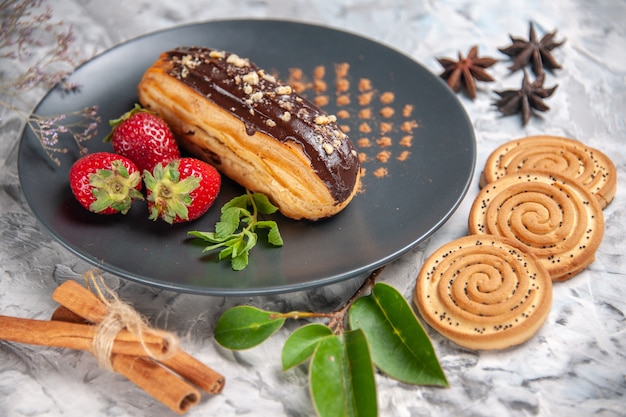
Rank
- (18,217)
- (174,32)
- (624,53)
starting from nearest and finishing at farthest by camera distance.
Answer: (18,217) → (174,32) → (624,53)

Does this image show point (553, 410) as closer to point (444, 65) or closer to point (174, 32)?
point (444, 65)

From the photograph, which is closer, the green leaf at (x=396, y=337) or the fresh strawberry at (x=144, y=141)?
the green leaf at (x=396, y=337)

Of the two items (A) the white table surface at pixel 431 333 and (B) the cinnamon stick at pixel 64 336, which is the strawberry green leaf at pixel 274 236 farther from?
(B) the cinnamon stick at pixel 64 336

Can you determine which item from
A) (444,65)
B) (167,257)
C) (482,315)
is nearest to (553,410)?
(482,315)

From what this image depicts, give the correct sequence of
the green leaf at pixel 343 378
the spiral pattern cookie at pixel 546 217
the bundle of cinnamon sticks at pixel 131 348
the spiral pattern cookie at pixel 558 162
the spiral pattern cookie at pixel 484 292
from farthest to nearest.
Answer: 1. the spiral pattern cookie at pixel 558 162
2. the spiral pattern cookie at pixel 546 217
3. the spiral pattern cookie at pixel 484 292
4. the bundle of cinnamon sticks at pixel 131 348
5. the green leaf at pixel 343 378

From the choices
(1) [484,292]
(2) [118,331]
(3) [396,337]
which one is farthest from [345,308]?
(2) [118,331]

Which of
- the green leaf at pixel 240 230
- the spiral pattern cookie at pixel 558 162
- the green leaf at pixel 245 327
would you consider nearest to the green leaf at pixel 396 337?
the green leaf at pixel 245 327

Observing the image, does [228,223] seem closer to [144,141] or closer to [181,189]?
[181,189]

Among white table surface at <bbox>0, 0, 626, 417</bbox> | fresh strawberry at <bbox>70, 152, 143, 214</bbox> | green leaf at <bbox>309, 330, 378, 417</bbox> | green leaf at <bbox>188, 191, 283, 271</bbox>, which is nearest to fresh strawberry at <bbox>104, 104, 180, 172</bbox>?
fresh strawberry at <bbox>70, 152, 143, 214</bbox>
